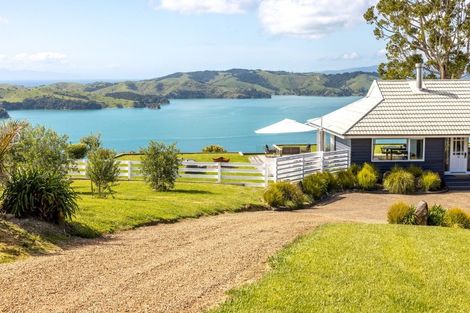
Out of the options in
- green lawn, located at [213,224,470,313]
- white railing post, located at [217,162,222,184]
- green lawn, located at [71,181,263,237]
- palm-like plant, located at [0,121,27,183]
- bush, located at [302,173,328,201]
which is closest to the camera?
green lawn, located at [213,224,470,313]

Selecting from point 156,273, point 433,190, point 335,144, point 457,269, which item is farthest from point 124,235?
point 335,144

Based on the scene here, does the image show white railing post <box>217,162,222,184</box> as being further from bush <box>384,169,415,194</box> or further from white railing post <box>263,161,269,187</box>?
bush <box>384,169,415,194</box>

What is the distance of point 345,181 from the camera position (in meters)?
23.9

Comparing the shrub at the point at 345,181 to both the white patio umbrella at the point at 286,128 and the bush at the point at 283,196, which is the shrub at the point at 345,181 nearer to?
the bush at the point at 283,196

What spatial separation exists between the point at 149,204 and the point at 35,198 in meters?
5.35

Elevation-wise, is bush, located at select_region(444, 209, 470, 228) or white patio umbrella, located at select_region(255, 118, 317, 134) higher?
white patio umbrella, located at select_region(255, 118, 317, 134)

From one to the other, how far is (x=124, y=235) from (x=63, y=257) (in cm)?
317

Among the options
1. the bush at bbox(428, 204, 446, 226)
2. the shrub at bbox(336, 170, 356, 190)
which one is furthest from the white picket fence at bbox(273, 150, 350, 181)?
the bush at bbox(428, 204, 446, 226)

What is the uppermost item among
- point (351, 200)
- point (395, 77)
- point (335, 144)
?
point (395, 77)

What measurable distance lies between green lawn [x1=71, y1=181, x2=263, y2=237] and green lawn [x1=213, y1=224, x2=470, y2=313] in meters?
5.25

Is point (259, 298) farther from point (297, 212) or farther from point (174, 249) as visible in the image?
point (297, 212)

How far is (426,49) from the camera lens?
138 feet

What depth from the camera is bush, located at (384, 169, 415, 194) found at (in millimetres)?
23500

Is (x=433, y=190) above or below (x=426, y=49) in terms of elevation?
below
